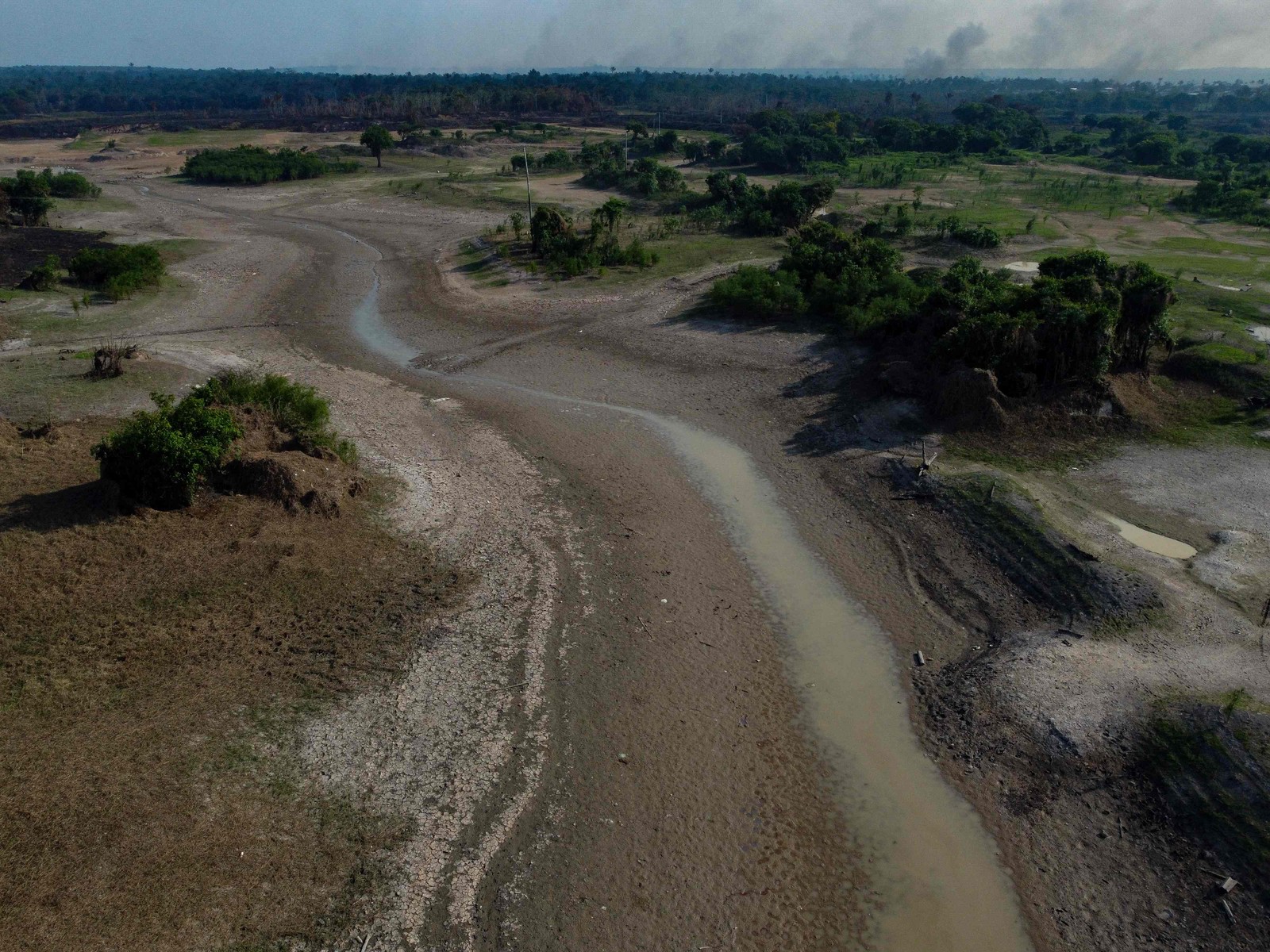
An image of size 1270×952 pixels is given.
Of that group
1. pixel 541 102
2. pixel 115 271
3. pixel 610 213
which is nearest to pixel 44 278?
pixel 115 271

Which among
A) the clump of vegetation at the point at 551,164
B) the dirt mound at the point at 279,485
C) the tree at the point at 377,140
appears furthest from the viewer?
the tree at the point at 377,140

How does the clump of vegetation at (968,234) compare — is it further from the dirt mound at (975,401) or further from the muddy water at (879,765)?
the muddy water at (879,765)

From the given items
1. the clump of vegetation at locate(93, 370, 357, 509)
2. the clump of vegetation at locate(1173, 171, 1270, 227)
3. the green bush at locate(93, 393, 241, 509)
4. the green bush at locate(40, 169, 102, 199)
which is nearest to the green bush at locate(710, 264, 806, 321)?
the clump of vegetation at locate(93, 370, 357, 509)

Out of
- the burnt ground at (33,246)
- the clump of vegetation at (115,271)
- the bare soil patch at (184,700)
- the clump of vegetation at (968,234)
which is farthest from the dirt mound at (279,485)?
the clump of vegetation at (968,234)

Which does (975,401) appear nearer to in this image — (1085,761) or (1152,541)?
(1152,541)

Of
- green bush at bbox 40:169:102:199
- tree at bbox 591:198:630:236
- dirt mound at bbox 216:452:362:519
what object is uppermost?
green bush at bbox 40:169:102:199

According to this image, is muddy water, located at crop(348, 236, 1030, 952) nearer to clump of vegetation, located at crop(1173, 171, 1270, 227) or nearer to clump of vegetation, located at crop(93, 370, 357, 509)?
clump of vegetation, located at crop(93, 370, 357, 509)

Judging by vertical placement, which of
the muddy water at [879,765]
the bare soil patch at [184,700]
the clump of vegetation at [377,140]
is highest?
the clump of vegetation at [377,140]
